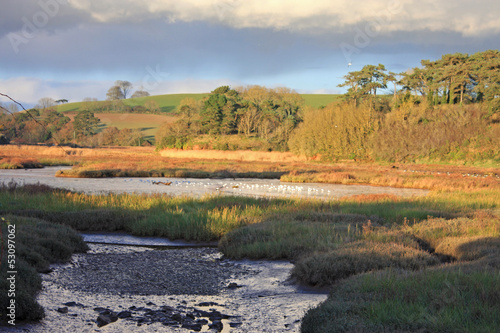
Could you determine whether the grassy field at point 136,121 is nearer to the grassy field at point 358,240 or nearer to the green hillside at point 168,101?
the green hillside at point 168,101

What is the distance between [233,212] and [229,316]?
28.7ft

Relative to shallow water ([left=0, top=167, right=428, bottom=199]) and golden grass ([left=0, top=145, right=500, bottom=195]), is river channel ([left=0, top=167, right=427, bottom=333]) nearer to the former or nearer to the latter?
golden grass ([left=0, top=145, right=500, bottom=195])

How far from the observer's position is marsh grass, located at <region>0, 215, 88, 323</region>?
Result: 726cm

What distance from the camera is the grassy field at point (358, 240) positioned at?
6.27 meters

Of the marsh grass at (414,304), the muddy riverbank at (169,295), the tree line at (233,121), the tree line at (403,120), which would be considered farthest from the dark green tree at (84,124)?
the marsh grass at (414,304)

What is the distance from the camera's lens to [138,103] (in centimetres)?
15538

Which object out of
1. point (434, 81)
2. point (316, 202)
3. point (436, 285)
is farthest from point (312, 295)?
point (434, 81)

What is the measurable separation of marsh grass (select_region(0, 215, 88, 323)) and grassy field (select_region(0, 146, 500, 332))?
1.86m

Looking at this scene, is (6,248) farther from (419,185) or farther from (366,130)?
(366,130)

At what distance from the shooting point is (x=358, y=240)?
11758 millimetres

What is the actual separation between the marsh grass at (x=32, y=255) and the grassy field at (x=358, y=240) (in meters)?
1.86

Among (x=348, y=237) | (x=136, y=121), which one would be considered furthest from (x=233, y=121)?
(x=348, y=237)

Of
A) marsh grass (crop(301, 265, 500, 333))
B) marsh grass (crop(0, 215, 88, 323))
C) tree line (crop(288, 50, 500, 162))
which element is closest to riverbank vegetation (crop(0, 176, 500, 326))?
marsh grass (crop(301, 265, 500, 333))

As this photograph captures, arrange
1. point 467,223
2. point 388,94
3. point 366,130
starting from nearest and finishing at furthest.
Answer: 1. point 467,223
2. point 366,130
3. point 388,94
